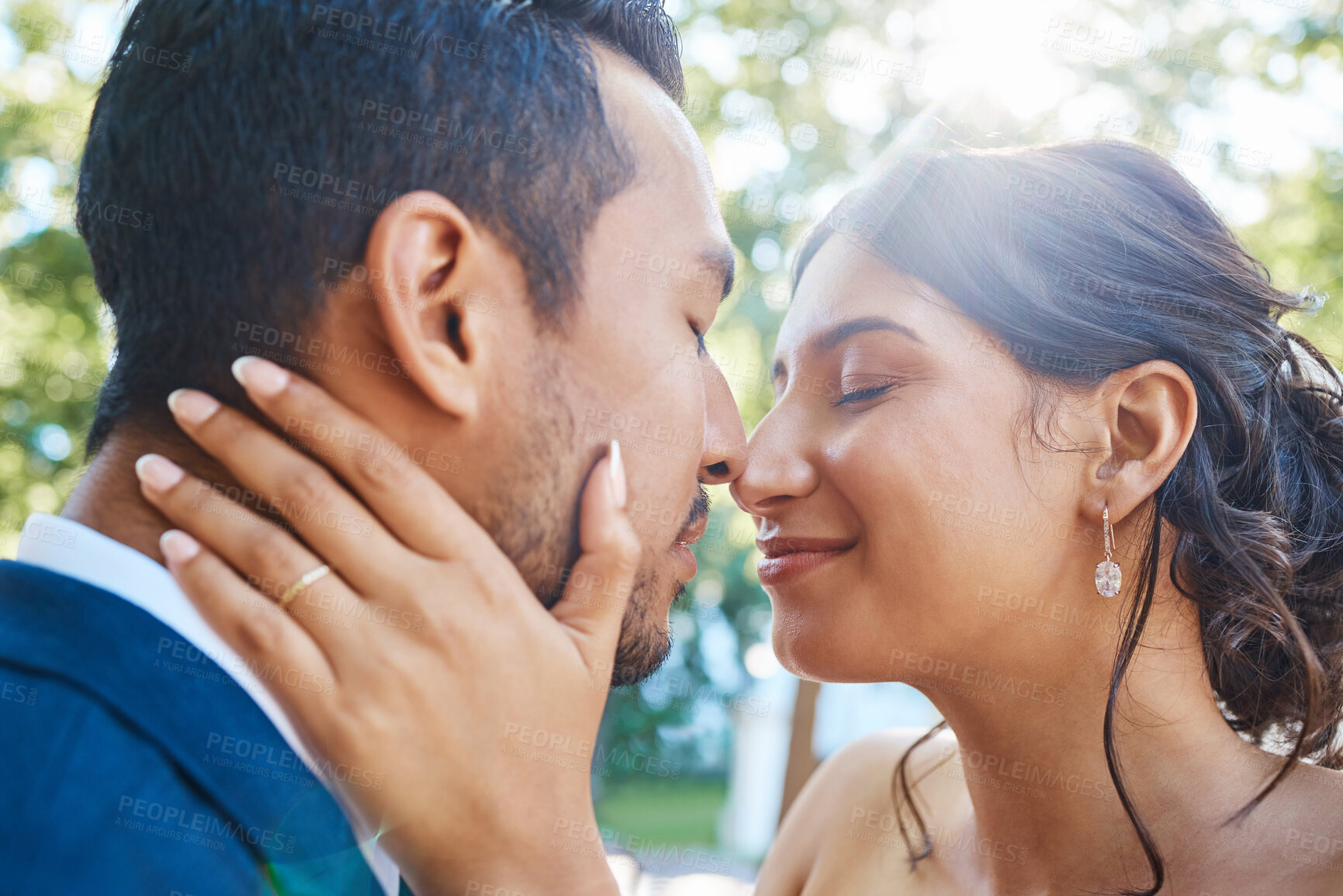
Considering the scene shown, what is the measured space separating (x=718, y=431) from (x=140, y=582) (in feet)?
4.19

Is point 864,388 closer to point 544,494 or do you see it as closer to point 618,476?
point 618,476

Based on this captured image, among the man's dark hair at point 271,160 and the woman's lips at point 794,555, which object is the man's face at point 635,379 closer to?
the man's dark hair at point 271,160

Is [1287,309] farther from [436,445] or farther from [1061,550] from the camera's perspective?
[436,445]

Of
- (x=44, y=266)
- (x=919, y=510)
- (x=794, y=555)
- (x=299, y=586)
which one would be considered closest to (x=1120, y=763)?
(x=919, y=510)

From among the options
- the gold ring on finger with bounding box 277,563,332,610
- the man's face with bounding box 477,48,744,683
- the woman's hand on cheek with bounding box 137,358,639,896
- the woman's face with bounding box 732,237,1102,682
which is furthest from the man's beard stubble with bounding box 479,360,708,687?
the woman's face with bounding box 732,237,1102,682

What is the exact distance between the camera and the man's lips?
245cm

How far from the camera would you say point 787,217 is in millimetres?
7074

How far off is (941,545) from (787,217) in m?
5.17

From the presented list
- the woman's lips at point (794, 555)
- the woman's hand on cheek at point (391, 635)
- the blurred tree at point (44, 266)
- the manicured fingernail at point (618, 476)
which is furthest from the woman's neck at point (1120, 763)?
the blurred tree at point (44, 266)

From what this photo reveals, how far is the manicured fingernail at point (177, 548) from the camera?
147 centimetres

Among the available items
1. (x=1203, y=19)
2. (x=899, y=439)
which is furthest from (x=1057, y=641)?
(x=1203, y=19)

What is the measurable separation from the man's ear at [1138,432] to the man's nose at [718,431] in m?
0.89

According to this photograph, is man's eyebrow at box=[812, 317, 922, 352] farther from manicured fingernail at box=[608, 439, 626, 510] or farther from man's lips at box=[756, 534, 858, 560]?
manicured fingernail at box=[608, 439, 626, 510]

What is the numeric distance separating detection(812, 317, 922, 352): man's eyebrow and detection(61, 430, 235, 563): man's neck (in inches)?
59.3
